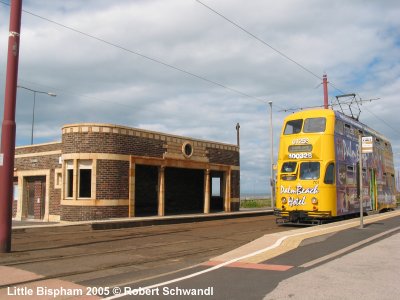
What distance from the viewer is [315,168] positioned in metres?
18.0

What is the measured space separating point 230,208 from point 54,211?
466 inches

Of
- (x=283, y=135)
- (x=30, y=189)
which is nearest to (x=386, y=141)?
(x=283, y=135)

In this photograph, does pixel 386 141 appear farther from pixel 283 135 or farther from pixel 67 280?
pixel 67 280

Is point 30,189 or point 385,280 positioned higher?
point 30,189

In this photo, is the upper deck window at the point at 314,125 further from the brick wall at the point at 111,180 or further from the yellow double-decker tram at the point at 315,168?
the brick wall at the point at 111,180

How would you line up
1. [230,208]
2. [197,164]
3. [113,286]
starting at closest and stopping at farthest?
[113,286] < [197,164] < [230,208]

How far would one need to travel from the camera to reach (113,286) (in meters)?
7.33

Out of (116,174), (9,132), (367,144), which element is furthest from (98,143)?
(367,144)

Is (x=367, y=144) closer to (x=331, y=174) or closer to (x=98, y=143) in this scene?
(x=331, y=174)

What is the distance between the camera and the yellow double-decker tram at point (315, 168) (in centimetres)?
1791

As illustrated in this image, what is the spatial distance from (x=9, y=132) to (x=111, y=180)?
1186 cm

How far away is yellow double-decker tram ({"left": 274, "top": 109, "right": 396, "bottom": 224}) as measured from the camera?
17906mm

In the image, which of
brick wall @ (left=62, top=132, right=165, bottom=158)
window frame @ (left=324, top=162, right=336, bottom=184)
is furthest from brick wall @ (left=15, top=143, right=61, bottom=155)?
window frame @ (left=324, top=162, right=336, bottom=184)

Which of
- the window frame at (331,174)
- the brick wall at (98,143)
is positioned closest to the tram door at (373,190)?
the window frame at (331,174)
